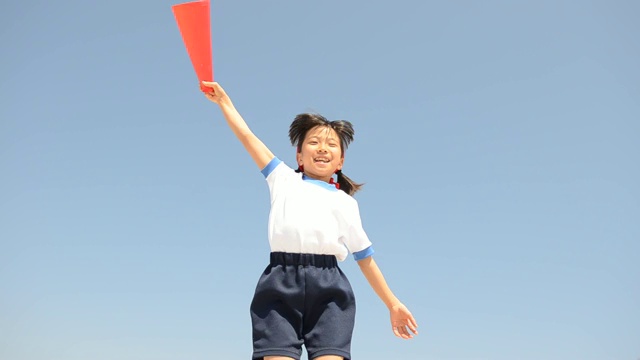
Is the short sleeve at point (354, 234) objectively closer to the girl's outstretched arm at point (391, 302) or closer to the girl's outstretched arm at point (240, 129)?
the girl's outstretched arm at point (391, 302)

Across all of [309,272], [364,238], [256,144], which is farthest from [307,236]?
[256,144]

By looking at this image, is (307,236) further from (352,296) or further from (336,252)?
(352,296)

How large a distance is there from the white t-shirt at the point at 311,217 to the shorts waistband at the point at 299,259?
0.03 m

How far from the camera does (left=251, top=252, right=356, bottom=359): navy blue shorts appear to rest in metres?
4.39

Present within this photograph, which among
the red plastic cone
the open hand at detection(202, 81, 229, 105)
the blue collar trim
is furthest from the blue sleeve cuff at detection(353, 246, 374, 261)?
the red plastic cone

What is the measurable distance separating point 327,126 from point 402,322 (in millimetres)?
1763

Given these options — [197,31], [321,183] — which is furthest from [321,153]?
[197,31]

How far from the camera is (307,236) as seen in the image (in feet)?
15.0

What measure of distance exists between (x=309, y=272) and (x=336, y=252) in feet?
1.05

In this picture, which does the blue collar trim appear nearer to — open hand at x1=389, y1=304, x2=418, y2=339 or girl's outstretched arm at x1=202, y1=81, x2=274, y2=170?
girl's outstretched arm at x1=202, y1=81, x2=274, y2=170

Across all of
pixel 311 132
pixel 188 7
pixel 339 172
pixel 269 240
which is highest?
pixel 188 7

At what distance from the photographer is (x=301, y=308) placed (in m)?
4.52

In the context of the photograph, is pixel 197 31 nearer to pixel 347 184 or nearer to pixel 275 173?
pixel 275 173

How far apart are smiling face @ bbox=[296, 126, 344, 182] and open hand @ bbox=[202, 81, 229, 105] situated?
2.52ft
